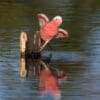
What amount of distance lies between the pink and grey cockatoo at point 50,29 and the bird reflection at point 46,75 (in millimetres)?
253

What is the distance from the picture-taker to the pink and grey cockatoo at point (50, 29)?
24.9 feet

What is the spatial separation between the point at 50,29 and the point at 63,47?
91 cm

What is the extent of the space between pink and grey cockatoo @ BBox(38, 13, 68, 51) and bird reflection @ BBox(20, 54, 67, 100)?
Answer: 253mm

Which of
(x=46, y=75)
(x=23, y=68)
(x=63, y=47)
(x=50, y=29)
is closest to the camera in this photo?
(x=46, y=75)

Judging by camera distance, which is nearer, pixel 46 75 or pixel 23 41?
pixel 46 75

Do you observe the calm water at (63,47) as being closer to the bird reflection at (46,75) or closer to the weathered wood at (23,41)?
the bird reflection at (46,75)

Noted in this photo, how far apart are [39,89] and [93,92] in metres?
0.54

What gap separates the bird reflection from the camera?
6301mm

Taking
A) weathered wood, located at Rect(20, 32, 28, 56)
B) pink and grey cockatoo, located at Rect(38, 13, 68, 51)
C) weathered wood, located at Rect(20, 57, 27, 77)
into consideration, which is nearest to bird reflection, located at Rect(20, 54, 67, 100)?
weathered wood, located at Rect(20, 57, 27, 77)

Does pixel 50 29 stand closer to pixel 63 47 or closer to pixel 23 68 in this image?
pixel 23 68

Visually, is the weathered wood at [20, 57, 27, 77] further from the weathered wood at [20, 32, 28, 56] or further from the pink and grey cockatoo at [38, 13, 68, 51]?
the pink and grey cockatoo at [38, 13, 68, 51]

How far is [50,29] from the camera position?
299 inches

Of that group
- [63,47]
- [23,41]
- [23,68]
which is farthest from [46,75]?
[63,47]

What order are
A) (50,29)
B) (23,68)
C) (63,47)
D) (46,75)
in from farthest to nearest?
1. (63,47)
2. (50,29)
3. (23,68)
4. (46,75)
